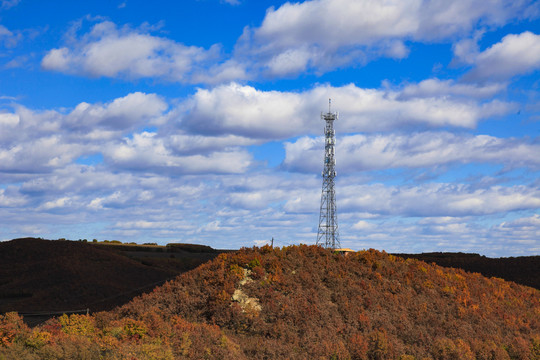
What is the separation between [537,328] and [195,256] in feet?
157

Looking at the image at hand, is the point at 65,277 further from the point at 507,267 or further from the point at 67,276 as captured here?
the point at 507,267

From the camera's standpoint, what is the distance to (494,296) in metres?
19.3

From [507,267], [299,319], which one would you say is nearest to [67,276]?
[299,319]

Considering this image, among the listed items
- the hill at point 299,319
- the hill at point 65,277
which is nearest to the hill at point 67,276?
the hill at point 65,277

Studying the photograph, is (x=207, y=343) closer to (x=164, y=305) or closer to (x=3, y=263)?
(x=164, y=305)

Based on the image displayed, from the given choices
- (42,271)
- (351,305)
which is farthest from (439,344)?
(42,271)

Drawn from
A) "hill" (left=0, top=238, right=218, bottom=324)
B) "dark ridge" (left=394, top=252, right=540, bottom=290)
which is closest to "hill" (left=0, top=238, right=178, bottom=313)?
"hill" (left=0, top=238, right=218, bottom=324)

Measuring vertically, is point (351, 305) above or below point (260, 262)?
below

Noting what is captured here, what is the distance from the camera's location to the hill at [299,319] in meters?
10.8

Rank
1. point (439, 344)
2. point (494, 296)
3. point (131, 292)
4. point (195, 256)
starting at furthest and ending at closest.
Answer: point (195, 256)
point (131, 292)
point (494, 296)
point (439, 344)

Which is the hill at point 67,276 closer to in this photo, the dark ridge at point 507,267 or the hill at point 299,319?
the hill at point 299,319

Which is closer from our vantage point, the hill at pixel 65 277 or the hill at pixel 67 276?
the hill at pixel 67 276

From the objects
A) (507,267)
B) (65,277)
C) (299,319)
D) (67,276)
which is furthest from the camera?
(507,267)

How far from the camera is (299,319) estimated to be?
1338 centimetres
